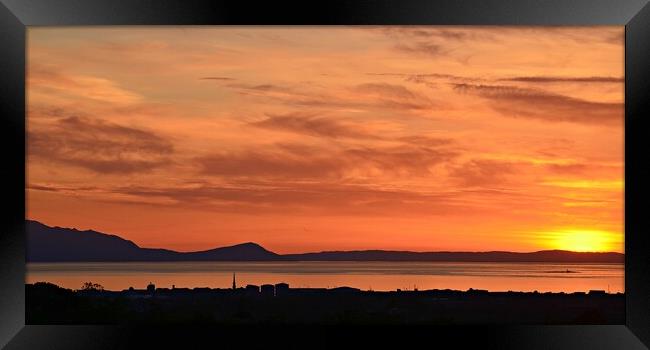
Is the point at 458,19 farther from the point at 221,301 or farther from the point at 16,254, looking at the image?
the point at 221,301

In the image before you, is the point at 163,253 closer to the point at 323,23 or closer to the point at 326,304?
the point at 326,304

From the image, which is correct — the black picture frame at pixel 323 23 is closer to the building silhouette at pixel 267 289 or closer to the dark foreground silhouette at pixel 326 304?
the dark foreground silhouette at pixel 326 304

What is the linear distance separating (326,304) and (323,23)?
3.85m

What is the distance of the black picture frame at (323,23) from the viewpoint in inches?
129

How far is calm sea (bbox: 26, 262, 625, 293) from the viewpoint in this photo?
308 inches

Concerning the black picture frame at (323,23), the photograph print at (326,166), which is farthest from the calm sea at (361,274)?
the black picture frame at (323,23)

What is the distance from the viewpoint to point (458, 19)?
3.29 m

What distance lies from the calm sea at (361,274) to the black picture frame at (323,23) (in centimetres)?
Answer: 402

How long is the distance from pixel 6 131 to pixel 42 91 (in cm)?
349

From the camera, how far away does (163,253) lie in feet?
26.8

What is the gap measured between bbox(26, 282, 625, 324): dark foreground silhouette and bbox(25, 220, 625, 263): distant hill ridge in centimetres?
30

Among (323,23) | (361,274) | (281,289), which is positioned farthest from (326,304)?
(323,23)

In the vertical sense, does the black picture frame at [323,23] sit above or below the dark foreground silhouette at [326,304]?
above

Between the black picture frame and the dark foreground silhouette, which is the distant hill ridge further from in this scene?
the black picture frame
